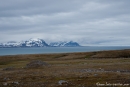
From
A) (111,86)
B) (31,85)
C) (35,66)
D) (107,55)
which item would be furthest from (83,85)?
(107,55)

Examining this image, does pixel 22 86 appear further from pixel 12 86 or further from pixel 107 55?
pixel 107 55

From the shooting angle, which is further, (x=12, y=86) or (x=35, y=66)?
(x=35, y=66)

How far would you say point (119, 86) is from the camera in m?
26.9

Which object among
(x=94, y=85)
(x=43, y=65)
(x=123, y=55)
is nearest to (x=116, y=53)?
(x=123, y=55)

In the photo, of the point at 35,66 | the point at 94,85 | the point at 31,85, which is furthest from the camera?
the point at 35,66

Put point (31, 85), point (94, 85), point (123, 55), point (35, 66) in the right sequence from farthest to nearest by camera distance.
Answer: point (123, 55), point (35, 66), point (31, 85), point (94, 85)

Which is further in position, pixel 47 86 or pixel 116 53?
pixel 116 53

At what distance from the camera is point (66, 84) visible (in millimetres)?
29953

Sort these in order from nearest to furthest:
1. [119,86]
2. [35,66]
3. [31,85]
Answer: [119,86]
[31,85]
[35,66]

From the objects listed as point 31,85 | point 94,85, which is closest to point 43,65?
point 31,85

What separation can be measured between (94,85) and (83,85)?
5.29 feet

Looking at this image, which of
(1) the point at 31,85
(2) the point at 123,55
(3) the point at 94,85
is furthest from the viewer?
(2) the point at 123,55

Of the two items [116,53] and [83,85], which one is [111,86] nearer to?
[83,85]

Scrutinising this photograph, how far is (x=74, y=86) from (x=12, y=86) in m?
9.67
